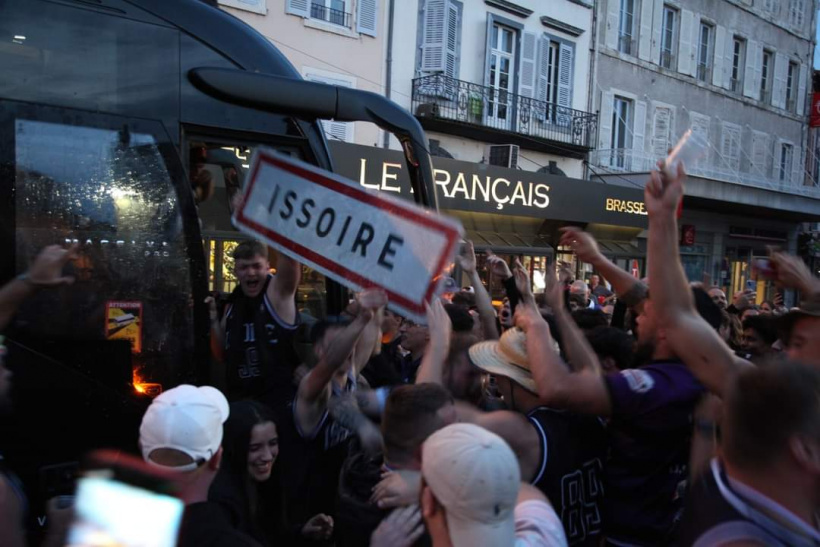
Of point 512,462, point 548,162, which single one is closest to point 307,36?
point 548,162

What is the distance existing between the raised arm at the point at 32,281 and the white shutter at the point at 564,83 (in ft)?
60.5

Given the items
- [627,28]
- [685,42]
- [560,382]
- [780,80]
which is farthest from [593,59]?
[560,382]

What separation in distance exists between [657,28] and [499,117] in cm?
759

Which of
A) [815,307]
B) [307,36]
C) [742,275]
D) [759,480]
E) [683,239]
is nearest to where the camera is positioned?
[759,480]

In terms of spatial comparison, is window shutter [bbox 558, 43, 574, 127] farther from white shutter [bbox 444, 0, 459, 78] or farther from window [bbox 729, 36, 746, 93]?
window [bbox 729, 36, 746, 93]

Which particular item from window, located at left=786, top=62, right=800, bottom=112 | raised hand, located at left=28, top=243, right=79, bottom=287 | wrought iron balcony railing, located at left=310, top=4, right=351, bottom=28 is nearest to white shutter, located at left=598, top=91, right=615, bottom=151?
wrought iron balcony railing, located at left=310, top=4, right=351, bottom=28

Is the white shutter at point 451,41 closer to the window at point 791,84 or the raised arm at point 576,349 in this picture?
the raised arm at point 576,349

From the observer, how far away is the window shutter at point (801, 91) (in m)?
29.0

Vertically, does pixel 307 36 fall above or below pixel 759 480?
above

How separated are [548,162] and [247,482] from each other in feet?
59.3

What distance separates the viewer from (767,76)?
27.4 meters

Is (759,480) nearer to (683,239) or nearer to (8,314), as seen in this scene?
(8,314)

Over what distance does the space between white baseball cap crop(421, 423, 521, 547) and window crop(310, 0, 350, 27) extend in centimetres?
1482

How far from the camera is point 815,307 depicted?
9.23 ft
